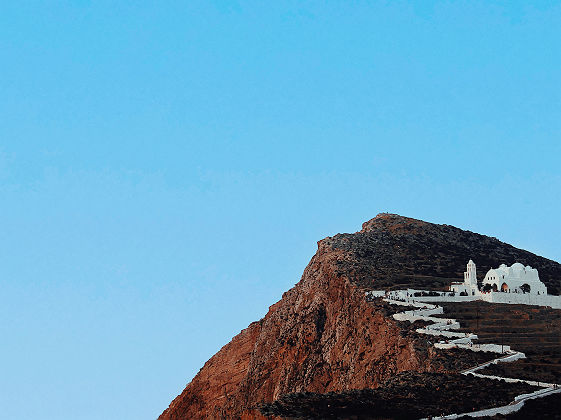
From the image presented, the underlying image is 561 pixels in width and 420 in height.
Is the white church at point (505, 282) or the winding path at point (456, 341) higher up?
the white church at point (505, 282)

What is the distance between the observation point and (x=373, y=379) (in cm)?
7919

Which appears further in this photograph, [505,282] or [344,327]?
[505,282]

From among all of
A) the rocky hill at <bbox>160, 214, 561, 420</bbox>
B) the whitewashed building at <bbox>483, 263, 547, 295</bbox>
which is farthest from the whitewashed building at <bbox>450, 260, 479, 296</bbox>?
the rocky hill at <bbox>160, 214, 561, 420</bbox>

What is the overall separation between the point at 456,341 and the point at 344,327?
13.2 m

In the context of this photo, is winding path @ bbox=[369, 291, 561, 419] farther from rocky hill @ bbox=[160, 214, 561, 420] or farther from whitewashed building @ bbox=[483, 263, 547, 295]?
whitewashed building @ bbox=[483, 263, 547, 295]

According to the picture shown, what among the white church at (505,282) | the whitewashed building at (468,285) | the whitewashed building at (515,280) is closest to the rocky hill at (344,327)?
the whitewashed building at (468,285)

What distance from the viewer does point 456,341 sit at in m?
79.3

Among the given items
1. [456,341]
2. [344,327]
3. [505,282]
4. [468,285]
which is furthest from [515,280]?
[456,341]

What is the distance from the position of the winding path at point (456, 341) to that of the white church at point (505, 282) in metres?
7.85

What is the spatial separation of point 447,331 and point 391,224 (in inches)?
1591

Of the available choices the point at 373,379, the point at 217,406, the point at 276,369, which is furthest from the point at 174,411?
the point at 373,379

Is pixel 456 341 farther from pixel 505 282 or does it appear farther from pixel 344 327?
pixel 505 282

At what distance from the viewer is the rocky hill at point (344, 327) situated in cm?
8256

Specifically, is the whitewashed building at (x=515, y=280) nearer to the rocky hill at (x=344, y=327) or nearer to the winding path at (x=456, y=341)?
the rocky hill at (x=344, y=327)
